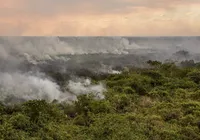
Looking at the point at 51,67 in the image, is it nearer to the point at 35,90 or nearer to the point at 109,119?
the point at 35,90

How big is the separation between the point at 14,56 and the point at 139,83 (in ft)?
122

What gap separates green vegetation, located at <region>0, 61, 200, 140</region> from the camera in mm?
24484

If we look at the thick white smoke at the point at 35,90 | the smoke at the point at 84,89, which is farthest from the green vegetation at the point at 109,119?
the thick white smoke at the point at 35,90

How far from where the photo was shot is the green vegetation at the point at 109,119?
24484 mm

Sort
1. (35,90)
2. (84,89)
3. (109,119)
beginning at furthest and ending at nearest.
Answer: (84,89) → (35,90) → (109,119)

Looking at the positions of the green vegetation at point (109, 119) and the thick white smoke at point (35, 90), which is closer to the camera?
the green vegetation at point (109, 119)

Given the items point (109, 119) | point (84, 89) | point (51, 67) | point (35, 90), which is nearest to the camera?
point (109, 119)

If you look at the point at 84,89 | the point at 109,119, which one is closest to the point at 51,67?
the point at 84,89

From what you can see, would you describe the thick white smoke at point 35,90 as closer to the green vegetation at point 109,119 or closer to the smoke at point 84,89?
the smoke at point 84,89

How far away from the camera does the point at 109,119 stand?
88.7 feet

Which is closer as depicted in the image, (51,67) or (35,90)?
(35,90)

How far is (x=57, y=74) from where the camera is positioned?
52656 mm

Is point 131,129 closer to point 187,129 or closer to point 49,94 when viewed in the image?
point 187,129

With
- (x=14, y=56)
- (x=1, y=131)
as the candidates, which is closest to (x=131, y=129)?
(x=1, y=131)
